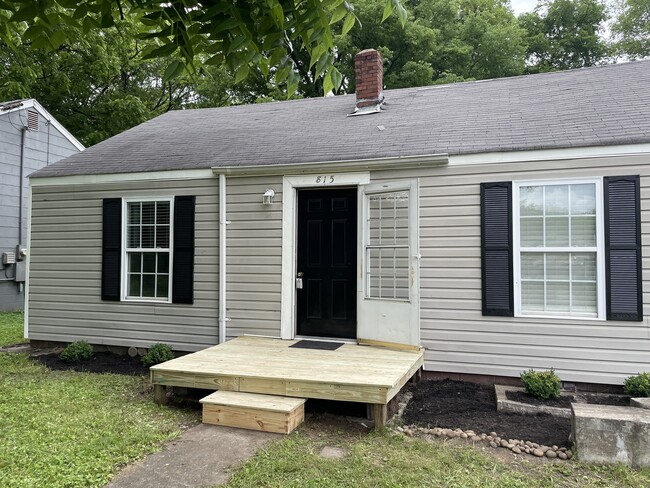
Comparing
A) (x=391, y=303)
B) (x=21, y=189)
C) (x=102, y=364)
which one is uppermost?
(x=21, y=189)

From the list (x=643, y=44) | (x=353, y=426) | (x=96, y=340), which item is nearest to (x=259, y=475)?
(x=353, y=426)

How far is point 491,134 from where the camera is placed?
5.40 m

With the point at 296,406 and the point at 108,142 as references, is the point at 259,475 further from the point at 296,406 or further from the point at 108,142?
the point at 108,142

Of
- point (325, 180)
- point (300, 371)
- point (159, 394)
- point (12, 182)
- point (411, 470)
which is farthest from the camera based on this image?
point (12, 182)

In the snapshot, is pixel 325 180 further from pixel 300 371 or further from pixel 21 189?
pixel 21 189

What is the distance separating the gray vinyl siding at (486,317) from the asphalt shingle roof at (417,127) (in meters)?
0.26

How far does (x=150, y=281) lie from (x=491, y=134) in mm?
4853

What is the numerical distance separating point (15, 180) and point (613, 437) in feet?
40.6

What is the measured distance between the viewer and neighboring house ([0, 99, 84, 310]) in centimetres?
1068

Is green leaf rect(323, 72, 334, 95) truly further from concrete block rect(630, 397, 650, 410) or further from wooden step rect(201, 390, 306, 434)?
concrete block rect(630, 397, 650, 410)

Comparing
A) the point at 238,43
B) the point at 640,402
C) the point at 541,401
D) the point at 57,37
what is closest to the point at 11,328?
the point at 57,37

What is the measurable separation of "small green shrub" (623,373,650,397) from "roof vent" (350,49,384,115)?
505 centimetres

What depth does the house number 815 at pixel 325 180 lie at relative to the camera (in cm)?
578

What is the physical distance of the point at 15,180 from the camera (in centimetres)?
1097
